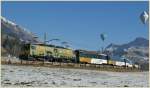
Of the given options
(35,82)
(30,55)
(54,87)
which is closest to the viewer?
(54,87)

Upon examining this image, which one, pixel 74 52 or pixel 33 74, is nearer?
pixel 33 74

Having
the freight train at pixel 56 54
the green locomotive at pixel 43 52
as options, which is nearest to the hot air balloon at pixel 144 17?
the freight train at pixel 56 54

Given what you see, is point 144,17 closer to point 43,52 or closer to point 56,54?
point 56,54

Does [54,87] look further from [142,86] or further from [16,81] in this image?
[142,86]

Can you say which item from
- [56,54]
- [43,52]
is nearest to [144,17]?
[56,54]

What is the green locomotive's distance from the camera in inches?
2174

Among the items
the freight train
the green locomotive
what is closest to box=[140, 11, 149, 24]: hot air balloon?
the freight train

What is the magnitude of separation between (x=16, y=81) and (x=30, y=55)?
26726 millimetres

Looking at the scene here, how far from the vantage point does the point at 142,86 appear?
30531 millimetres

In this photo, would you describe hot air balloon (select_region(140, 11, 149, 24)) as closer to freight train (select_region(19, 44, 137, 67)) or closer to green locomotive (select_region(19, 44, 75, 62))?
freight train (select_region(19, 44, 137, 67))

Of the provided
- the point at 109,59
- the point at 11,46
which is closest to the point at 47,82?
the point at 109,59

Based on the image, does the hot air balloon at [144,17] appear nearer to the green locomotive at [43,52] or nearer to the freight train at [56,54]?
the freight train at [56,54]

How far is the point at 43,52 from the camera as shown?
184 feet

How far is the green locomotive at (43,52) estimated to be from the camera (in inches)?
2174
